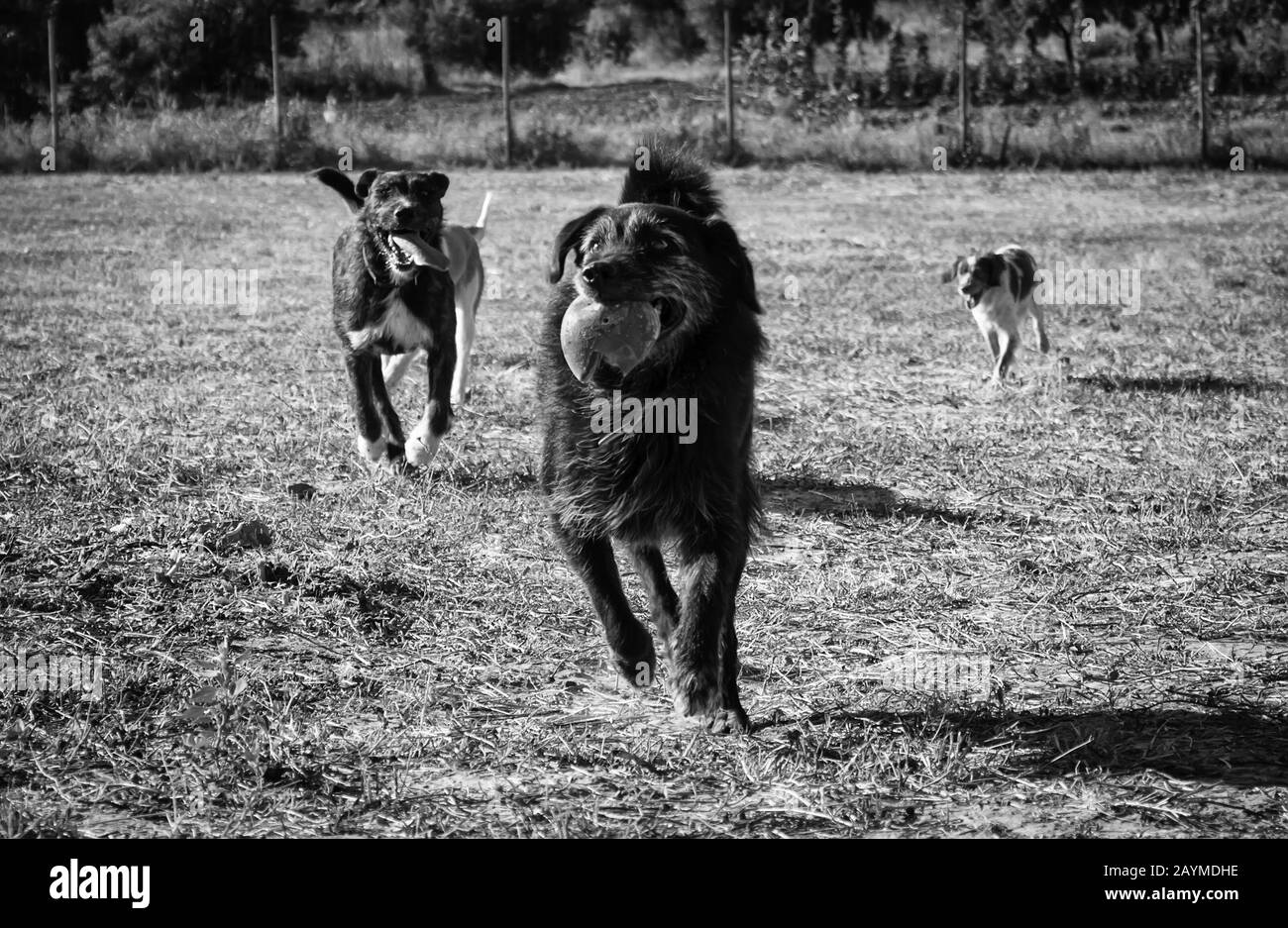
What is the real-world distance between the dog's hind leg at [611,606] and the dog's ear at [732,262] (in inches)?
30.3

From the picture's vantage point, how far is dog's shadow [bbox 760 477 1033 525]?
5715 mm

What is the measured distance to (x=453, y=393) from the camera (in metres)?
7.50

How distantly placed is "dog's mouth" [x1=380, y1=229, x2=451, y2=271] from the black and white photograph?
3 cm

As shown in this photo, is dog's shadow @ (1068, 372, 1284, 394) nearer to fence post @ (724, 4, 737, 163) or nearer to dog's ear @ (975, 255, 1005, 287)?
dog's ear @ (975, 255, 1005, 287)

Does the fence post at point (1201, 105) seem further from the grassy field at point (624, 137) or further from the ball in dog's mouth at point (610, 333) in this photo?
the ball in dog's mouth at point (610, 333)

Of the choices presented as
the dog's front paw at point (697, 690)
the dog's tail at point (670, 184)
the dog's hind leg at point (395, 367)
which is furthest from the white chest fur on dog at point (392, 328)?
the dog's front paw at point (697, 690)

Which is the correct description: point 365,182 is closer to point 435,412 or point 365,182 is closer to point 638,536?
point 435,412

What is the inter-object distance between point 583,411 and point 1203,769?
1817mm

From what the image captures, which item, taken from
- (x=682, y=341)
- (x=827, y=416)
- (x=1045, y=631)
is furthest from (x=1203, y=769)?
(x=827, y=416)

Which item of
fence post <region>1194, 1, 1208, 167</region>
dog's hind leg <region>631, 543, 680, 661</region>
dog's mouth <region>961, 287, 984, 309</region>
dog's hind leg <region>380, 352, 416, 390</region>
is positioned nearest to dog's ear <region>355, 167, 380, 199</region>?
dog's hind leg <region>380, 352, 416, 390</region>

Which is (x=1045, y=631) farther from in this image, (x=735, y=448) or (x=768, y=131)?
(x=768, y=131)

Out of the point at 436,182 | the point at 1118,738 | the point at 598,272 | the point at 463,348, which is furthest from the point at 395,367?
the point at 1118,738

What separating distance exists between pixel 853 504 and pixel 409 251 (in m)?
2.25

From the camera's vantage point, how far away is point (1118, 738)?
3707 mm
